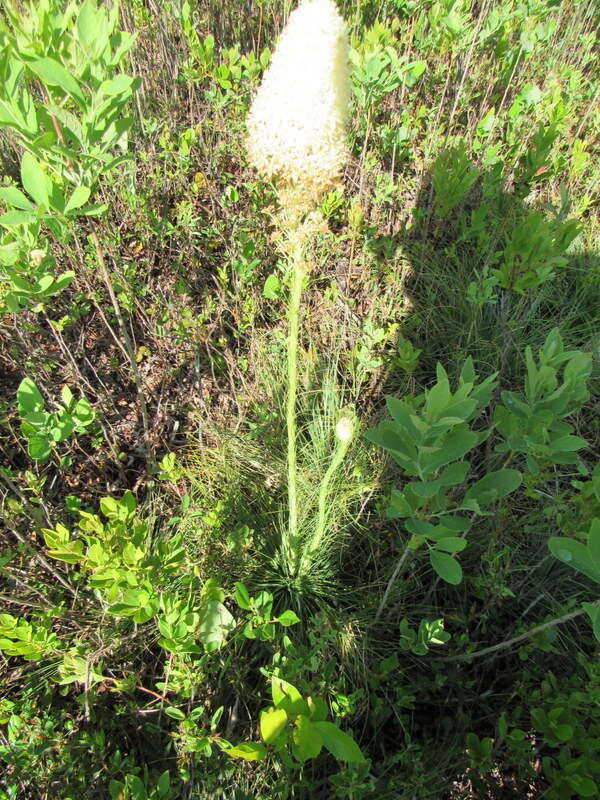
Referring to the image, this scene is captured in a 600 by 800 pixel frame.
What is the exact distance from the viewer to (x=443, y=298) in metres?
2.49

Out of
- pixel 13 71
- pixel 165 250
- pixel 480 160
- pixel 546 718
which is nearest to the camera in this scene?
pixel 13 71

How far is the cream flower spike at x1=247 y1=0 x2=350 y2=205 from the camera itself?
0.97 metres

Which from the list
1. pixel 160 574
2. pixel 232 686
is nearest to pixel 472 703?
pixel 232 686

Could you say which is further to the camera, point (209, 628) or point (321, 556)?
point (321, 556)

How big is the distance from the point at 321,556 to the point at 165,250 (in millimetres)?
1772

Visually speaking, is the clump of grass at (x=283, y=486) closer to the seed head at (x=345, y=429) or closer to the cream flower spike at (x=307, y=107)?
the seed head at (x=345, y=429)

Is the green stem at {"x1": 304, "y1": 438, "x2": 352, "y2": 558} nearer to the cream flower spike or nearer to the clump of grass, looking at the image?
the clump of grass

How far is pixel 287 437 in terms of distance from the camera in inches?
→ 75.2

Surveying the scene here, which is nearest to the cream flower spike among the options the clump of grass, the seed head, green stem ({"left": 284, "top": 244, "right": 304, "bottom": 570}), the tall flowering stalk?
the tall flowering stalk

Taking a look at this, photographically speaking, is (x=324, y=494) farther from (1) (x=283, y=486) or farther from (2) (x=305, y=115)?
(2) (x=305, y=115)

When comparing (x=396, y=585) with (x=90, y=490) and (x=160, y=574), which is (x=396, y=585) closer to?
(x=160, y=574)

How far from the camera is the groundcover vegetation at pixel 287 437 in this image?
1069 mm

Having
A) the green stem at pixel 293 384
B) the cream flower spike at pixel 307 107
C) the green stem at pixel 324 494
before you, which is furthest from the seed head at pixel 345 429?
the cream flower spike at pixel 307 107

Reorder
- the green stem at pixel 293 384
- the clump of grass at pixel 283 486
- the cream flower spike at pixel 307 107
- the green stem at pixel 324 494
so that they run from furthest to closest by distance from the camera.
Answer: the clump of grass at pixel 283 486 < the green stem at pixel 324 494 < the green stem at pixel 293 384 < the cream flower spike at pixel 307 107
